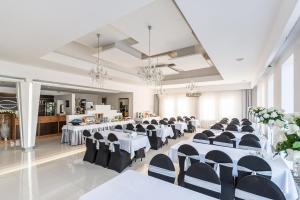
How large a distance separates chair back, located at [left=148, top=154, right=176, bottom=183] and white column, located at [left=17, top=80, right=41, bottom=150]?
5.60 metres

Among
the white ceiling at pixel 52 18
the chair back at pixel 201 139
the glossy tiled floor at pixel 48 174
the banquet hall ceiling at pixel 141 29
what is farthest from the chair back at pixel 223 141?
the white ceiling at pixel 52 18

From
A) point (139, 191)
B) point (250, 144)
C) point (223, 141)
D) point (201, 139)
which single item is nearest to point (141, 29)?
point (201, 139)

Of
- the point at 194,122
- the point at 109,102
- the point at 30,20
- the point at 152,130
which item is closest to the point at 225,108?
the point at 194,122

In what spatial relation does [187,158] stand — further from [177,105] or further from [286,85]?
[177,105]

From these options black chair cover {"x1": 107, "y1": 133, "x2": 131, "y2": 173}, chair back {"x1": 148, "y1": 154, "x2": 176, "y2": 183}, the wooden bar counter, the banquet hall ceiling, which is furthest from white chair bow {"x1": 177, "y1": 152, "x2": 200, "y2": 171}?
the wooden bar counter

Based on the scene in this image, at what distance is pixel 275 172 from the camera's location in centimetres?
236

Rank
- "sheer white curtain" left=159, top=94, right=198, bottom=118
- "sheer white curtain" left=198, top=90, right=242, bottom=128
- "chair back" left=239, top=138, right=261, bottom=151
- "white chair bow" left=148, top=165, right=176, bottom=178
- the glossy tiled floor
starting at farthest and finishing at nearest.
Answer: "sheer white curtain" left=159, top=94, right=198, bottom=118 → "sheer white curtain" left=198, top=90, right=242, bottom=128 → "chair back" left=239, top=138, right=261, bottom=151 → the glossy tiled floor → "white chair bow" left=148, top=165, right=176, bottom=178

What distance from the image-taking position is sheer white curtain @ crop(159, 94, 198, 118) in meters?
11.9

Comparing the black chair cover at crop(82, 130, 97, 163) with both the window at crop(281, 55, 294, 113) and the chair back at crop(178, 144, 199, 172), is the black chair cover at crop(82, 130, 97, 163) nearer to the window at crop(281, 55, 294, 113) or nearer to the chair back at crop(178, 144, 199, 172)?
the chair back at crop(178, 144, 199, 172)

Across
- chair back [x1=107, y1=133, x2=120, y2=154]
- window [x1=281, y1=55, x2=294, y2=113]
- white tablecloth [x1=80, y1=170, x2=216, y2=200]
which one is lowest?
chair back [x1=107, y1=133, x2=120, y2=154]

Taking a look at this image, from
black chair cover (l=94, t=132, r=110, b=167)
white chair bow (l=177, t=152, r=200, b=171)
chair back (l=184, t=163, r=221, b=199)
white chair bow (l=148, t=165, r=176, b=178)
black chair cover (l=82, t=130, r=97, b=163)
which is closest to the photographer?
chair back (l=184, t=163, r=221, b=199)

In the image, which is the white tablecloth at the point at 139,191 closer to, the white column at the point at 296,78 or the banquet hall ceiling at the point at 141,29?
the banquet hall ceiling at the point at 141,29

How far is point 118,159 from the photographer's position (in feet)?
13.4

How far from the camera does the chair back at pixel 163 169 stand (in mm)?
2113
